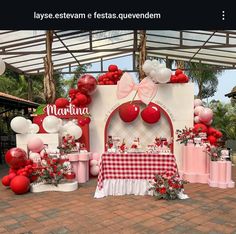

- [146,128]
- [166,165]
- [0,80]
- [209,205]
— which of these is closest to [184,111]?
[146,128]

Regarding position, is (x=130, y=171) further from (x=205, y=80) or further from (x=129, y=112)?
(x=205, y=80)

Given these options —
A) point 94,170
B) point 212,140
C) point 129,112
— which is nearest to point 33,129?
point 94,170

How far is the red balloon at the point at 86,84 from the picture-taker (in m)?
6.36

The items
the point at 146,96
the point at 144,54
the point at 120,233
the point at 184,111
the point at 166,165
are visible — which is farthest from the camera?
the point at 144,54

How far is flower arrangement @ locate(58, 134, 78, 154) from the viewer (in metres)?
5.86

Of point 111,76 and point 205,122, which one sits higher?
point 111,76

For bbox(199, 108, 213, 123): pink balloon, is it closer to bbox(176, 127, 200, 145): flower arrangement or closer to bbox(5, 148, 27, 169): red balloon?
bbox(176, 127, 200, 145): flower arrangement

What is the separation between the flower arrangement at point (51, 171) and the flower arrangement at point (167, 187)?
183cm

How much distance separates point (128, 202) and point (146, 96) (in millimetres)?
2442

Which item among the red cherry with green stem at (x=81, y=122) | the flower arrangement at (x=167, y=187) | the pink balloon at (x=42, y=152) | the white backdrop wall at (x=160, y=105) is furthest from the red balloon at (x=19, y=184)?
the flower arrangement at (x=167, y=187)

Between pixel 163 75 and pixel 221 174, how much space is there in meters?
2.50

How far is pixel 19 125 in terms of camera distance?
19.0ft

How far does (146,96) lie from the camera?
5.99 m
